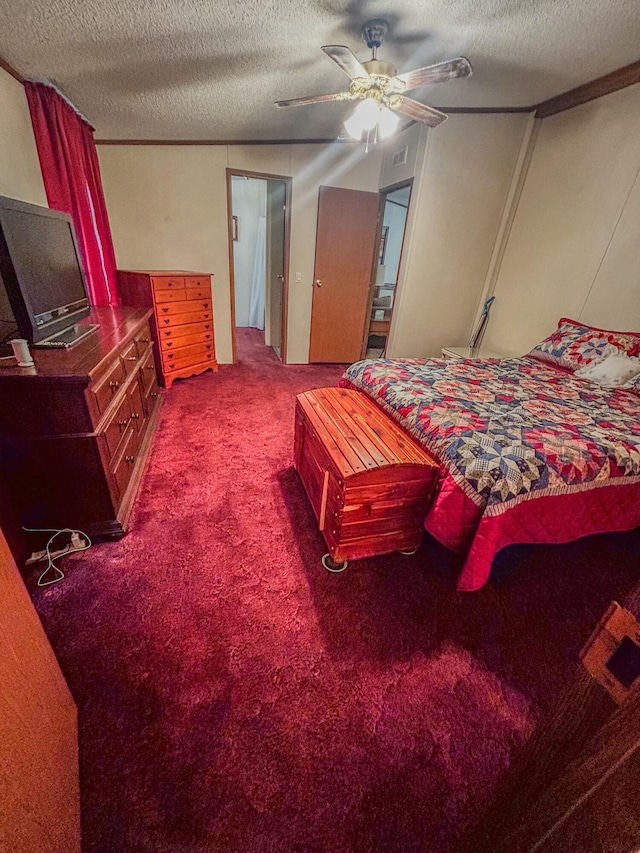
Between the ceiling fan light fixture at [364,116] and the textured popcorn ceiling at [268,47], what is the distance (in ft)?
0.90

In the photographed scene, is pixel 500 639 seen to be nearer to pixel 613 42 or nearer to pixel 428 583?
pixel 428 583

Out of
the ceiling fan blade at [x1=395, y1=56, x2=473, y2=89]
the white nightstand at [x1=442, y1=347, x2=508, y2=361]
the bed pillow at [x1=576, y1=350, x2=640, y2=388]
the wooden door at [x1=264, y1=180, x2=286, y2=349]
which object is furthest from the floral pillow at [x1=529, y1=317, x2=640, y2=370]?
the wooden door at [x1=264, y1=180, x2=286, y2=349]

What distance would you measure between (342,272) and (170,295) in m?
1.98

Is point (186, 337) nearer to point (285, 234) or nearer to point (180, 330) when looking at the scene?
point (180, 330)

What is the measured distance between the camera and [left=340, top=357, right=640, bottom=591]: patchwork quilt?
1.29 m

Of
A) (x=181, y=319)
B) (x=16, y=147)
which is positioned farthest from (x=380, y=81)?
(x=181, y=319)

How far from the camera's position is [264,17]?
61.1 inches

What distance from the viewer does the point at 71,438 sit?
54.4 inches

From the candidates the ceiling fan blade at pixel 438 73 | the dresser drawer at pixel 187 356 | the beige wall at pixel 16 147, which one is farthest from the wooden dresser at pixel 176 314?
the ceiling fan blade at pixel 438 73

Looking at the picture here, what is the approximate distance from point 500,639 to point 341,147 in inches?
170

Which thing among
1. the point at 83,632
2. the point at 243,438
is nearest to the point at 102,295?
the point at 243,438

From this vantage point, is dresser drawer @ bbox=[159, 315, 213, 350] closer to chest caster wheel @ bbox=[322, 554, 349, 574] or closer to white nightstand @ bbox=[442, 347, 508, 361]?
white nightstand @ bbox=[442, 347, 508, 361]

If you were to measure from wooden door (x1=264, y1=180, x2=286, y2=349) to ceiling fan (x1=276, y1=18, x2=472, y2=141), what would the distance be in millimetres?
2015

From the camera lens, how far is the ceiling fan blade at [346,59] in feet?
4.91
